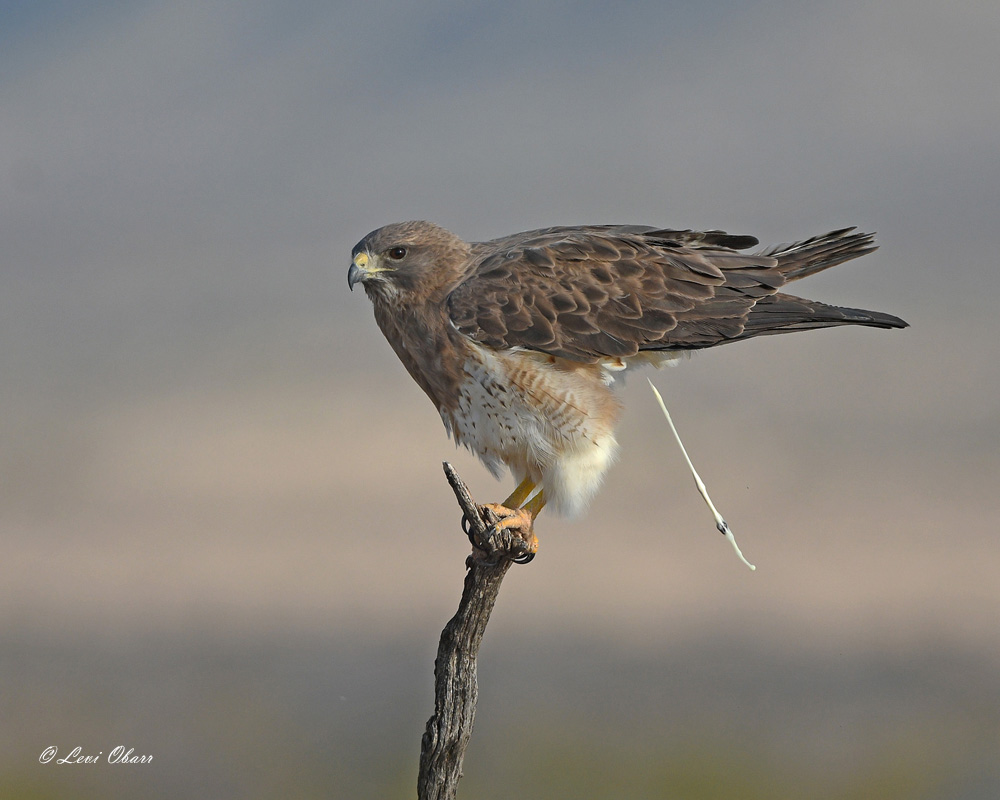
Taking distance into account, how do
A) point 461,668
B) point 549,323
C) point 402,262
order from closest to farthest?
1. point 461,668
2. point 549,323
3. point 402,262

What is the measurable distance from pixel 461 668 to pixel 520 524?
2.57 ft

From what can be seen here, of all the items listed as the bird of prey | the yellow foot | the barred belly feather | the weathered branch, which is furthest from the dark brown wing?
the weathered branch

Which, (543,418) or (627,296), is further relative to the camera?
(627,296)

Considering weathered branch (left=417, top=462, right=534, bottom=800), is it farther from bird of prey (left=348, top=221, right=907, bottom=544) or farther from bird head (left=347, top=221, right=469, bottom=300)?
bird head (left=347, top=221, right=469, bottom=300)

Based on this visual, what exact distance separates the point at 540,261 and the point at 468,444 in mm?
1074

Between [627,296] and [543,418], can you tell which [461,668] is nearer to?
[543,418]

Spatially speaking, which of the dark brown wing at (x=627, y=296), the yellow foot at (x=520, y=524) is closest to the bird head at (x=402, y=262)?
the dark brown wing at (x=627, y=296)

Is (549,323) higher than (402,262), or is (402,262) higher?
(402,262)

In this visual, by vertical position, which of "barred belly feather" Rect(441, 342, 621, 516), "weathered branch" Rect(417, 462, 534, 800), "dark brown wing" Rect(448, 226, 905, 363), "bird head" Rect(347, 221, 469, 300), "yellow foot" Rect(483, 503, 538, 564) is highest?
"bird head" Rect(347, 221, 469, 300)

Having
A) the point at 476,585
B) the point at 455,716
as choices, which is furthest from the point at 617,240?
the point at 455,716

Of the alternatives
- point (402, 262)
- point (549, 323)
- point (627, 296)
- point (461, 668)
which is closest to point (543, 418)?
point (549, 323)

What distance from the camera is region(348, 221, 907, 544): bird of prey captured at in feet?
16.8

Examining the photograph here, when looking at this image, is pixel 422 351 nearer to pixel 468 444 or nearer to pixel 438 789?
pixel 468 444

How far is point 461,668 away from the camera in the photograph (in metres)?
5.02
